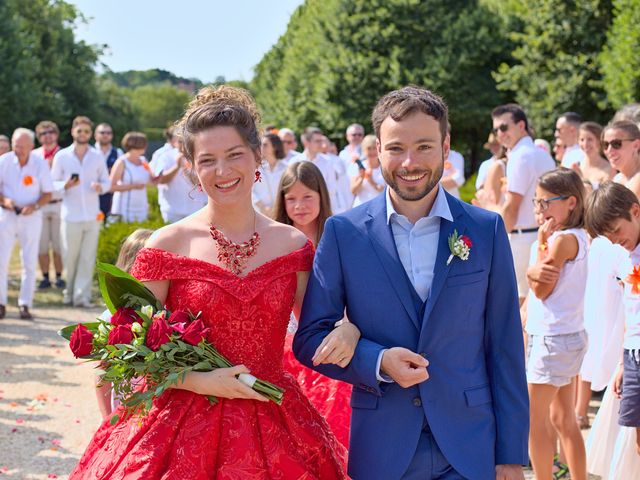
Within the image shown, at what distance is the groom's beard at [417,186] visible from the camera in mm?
3053

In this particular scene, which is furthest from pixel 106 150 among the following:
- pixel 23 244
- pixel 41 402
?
pixel 41 402

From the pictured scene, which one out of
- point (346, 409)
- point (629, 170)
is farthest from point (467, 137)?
point (346, 409)

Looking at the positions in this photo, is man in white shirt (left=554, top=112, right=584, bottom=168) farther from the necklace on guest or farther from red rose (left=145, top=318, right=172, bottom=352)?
red rose (left=145, top=318, right=172, bottom=352)

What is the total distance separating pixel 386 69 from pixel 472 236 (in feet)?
96.0

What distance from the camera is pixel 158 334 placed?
3094mm

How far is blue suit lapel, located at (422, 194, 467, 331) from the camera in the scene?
2.98m

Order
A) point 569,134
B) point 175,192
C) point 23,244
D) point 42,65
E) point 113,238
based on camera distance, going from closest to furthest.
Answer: point 569,134
point 23,244
point 175,192
point 113,238
point 42,65

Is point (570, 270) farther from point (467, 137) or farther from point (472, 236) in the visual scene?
point (467, 137)

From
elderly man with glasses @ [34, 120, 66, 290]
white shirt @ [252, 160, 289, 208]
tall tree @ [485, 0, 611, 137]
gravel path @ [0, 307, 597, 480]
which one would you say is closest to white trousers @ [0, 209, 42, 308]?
gravel path @ [0, 307, 597, 480]

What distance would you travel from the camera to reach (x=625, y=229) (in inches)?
179

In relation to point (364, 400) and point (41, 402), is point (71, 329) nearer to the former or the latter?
point (364, 400)

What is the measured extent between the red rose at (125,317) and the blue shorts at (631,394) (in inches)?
101

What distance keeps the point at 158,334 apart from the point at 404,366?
0.88 meters

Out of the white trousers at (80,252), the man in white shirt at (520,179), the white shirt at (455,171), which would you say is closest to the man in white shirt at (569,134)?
the white shirt at (455,171)
